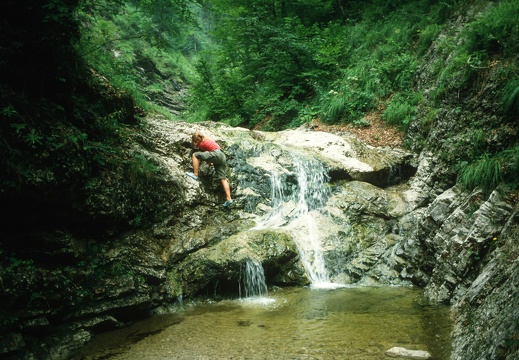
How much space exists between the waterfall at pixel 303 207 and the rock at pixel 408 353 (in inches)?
121

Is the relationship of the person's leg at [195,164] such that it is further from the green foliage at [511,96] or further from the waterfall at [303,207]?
the green foliage at [511,96]

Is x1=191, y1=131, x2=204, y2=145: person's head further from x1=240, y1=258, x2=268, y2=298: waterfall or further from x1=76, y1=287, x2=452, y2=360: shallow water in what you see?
x1=76, y1=287, x2=452, y2=360: shallow water

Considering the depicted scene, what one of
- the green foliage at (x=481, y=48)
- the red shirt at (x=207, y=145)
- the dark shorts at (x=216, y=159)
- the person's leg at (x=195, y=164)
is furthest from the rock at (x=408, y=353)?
the green foliage at (x=481, y=48)

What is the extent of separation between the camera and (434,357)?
367 centimetres

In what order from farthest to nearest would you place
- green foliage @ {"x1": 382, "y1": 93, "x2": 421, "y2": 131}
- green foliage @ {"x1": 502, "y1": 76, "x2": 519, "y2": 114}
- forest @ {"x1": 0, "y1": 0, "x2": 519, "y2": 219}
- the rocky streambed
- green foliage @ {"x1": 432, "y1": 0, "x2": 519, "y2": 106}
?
green foliage @ {"x1": 382, "y1": 93, "x2": 421, "y2": 131} < green foliage @ {"x1": 432, "y1": 0, "x2": 519, "y2": 106} < green foliage @ {"x1": 502, "y1": 76, "x2": 519, "y2": 114} < forest @ {"x1": 0, "y1": 0, "x2": 519, "y2": 219} < the rocky streambed

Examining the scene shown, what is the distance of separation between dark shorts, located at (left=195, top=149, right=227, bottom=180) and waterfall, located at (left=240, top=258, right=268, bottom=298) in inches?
92.0

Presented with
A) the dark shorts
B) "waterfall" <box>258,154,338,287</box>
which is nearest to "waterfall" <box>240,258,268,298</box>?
"waterfall" <box>258,154,338,287</box>

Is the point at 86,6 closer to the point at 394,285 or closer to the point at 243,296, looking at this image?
the point at 243,296

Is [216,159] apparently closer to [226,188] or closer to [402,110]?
[226,188]

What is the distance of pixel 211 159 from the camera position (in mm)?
7719

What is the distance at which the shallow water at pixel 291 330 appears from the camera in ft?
13.3

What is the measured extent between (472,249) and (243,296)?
3.85 m

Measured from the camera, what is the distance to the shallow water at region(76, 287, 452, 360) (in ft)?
13.3

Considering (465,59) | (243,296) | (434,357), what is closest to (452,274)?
(434,357)
